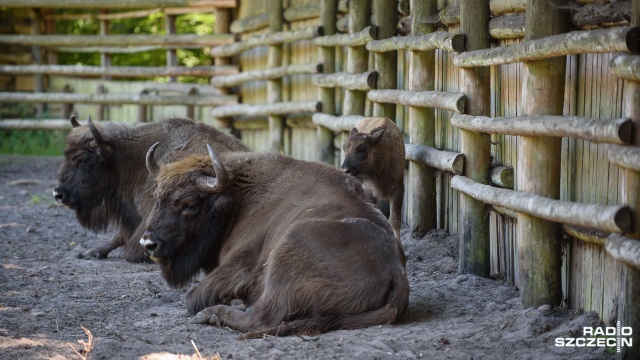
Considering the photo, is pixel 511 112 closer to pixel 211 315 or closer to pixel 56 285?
pixel 211 315

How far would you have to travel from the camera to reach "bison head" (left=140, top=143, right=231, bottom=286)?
6.45 metres

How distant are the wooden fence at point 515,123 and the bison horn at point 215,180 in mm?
1910

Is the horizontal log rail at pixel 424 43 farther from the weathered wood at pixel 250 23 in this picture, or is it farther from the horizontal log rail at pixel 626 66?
the weathered wood at pixel 250 23

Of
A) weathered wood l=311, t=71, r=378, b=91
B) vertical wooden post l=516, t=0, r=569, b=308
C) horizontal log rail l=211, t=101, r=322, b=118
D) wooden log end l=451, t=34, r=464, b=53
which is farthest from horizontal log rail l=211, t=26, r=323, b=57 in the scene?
vertical wooden post l=516, t=0, r=569, b=308

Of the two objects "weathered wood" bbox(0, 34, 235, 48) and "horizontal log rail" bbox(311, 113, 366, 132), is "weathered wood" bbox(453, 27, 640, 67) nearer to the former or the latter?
"horizontal log rail" bbox(311, 113, 366, 132)

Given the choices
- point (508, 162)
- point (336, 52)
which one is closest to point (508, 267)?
point (508, 162)

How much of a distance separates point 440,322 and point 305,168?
169 centimetres

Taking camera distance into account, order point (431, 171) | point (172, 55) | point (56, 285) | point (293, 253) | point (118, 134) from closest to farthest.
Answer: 1. point (293, 253)
2. point (56, 285)
3. point (431, 171)
4. point (118, 134)
5. point (172, 55)

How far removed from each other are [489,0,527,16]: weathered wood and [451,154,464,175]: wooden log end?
120 cm

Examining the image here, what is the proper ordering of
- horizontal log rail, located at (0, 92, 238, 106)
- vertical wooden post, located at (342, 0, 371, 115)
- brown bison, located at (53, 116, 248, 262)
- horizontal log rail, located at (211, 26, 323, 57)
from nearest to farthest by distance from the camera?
brown bison, located at (53, 116, 248, 262), vertical wooden post, located at (342, 0, 371, 115), horizontal log rail, located at (211, 26, 323, 57), horizontal log rail, located at (0, 92, 238, 106)

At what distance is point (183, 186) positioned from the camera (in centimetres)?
647

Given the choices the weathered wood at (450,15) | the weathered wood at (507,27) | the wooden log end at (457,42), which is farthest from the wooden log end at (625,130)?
the weathered wood at (450,15)

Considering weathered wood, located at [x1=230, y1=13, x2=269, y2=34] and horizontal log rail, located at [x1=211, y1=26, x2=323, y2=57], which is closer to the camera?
horizontal log rail, located at [x1=211, y1=26, x2=323, y2=57]

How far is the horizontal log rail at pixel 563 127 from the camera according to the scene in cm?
448
